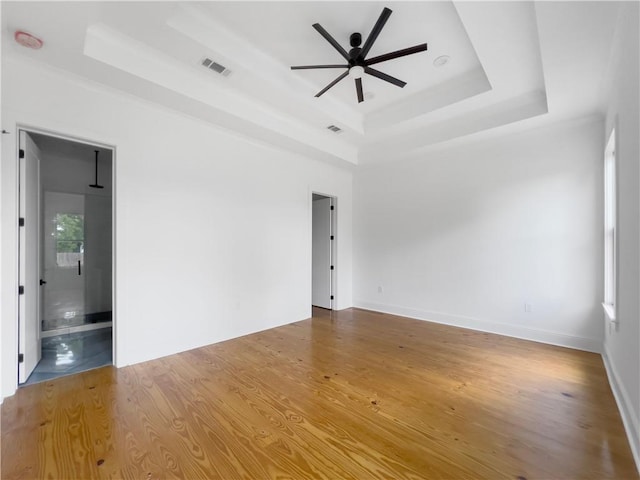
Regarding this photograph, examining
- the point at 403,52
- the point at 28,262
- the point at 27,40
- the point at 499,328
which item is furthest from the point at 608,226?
the point at 28,262

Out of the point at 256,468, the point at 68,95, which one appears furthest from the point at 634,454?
the point at 68,95

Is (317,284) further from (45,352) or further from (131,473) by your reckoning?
(131,473)

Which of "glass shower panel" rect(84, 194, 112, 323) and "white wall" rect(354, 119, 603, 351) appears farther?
"glass shower panel" rect(84, 194, 112, 323)

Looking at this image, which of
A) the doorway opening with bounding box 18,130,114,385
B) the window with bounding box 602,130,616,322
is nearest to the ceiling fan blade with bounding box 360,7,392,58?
the window with bounding box 602,130,616,322

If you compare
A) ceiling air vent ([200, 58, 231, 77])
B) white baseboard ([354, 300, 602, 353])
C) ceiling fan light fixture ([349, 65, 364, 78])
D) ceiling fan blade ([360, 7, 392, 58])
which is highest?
ceiling air vent ([200, 58, 231, 77])

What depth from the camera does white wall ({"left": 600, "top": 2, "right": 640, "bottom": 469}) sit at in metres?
1.81

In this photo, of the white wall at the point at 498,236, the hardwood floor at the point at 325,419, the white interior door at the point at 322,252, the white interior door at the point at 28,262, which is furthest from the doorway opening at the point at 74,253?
the white wall at the point at 498,236

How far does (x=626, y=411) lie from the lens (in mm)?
2072

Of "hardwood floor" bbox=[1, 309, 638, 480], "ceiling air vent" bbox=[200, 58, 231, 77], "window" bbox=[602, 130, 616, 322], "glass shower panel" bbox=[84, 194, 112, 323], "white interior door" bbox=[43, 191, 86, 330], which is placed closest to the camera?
"hardwood floor" bbox=[1, 309, 638, 480]

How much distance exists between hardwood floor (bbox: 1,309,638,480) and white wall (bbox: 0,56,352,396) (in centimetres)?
54

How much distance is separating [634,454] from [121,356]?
429 cm

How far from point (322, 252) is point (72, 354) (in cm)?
422

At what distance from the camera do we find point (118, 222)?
3.02 m

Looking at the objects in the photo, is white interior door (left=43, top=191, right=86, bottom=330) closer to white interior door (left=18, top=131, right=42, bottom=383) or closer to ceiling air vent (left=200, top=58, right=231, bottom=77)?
white interior door (left=18, top=131, right=42, bottom=383)
